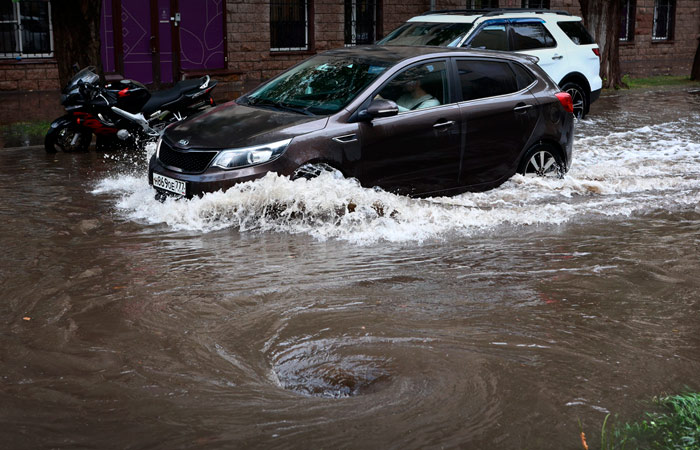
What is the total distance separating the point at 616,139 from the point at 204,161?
26.3ft

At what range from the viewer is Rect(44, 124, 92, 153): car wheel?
11914 millimetres

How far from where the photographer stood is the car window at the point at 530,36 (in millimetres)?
14492

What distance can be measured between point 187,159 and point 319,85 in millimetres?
1494

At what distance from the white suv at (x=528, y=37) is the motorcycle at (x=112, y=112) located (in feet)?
11.6

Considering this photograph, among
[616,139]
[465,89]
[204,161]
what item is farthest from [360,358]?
[616,139]

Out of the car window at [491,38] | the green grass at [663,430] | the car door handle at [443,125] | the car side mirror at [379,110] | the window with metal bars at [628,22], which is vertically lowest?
the green grass at [663,430]

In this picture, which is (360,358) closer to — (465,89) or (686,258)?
(686,258)

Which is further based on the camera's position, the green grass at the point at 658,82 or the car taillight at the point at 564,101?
the green grass at the point at 658,82

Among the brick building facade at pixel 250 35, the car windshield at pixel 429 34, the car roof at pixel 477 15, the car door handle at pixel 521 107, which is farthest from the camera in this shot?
the brick building facade at pixel 250 35

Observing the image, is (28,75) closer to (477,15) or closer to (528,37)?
(477,15)

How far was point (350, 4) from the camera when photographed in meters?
23.5

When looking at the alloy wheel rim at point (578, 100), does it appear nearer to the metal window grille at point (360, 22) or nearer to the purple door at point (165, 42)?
the metal window grille at point (360, 22)

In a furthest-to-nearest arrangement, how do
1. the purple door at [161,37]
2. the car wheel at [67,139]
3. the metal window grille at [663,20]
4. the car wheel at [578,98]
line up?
the metal window grille at [663,20] < the purple door at [161,37] < the car wheel at [578,98] < the car wheel at [67,139]

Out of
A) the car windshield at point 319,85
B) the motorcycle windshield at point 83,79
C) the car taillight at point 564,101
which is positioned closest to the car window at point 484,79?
the car taillight at point 564,101
